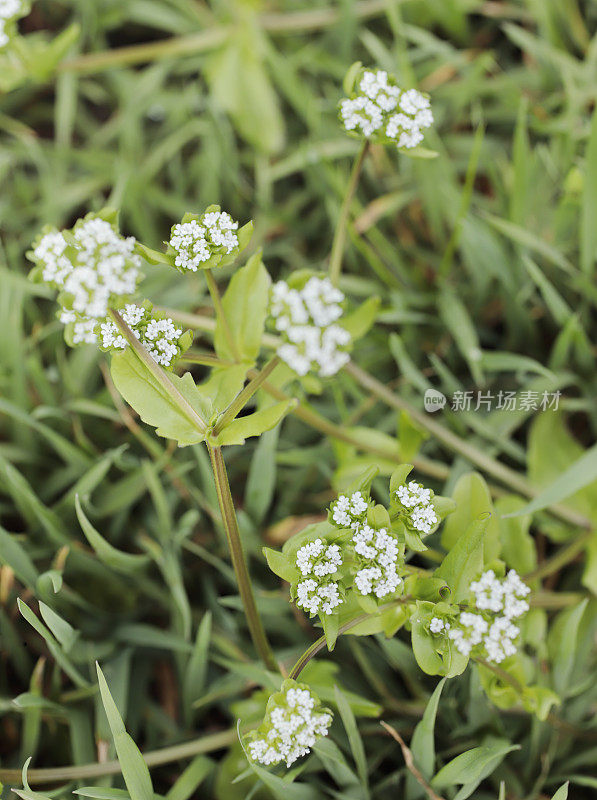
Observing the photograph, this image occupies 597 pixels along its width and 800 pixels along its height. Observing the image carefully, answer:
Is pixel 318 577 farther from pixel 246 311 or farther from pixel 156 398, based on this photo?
pixel 246 311

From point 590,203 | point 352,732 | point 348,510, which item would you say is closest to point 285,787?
point 352,732

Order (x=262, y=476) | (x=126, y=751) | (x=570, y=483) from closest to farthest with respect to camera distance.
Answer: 1. (x=126, y=751)
2. (x=570, y=483)
3. (x=262, y=476)

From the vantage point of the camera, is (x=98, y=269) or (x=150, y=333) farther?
(x=150, y=333)

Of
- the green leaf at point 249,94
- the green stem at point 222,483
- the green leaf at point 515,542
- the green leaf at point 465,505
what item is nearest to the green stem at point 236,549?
the green stem at point 222,483

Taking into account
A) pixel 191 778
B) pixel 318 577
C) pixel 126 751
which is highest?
pixel 318 577

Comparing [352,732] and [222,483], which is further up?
A: [222,483]

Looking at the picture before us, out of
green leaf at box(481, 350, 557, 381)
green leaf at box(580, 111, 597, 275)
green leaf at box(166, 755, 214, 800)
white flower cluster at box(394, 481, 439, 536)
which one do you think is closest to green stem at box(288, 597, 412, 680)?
white flower cluster at box(394, 481, 439, 536)

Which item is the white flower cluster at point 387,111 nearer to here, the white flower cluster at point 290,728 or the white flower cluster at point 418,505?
the white flower cluster at point 418,505

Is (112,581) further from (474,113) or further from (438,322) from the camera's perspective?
(474,113)
